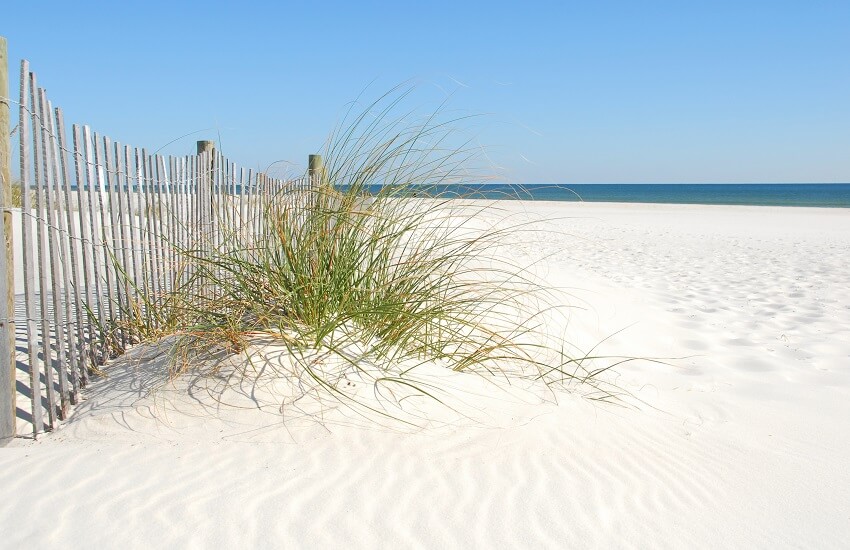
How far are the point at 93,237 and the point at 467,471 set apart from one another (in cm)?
223

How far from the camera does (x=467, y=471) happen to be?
8.02ft

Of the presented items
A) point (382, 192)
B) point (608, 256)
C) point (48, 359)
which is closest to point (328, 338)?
point (382, 192)

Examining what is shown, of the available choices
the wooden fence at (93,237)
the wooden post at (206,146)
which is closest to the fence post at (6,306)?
the wooden fence at (93,237)

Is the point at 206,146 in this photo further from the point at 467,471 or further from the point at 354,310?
the point at 467,471

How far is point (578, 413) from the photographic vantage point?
117 inches

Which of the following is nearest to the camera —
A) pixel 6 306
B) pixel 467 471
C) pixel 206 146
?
pixel 467 471

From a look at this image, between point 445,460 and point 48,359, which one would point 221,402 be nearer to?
Result: point 48,359

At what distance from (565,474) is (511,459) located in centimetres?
20

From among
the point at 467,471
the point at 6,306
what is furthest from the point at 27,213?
the point at 467,471

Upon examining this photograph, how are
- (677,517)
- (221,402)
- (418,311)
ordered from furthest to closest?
(418,311), (221,402), (677,517)

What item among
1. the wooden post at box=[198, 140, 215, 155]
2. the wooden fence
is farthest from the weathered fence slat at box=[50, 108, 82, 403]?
the wooden post at box=[198, 140, 215, 155]

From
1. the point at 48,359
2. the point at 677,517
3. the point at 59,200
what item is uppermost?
the point at 59,200

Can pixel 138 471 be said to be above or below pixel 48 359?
below

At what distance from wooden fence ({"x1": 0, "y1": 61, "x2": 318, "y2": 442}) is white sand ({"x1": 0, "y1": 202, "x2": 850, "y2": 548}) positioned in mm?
227
